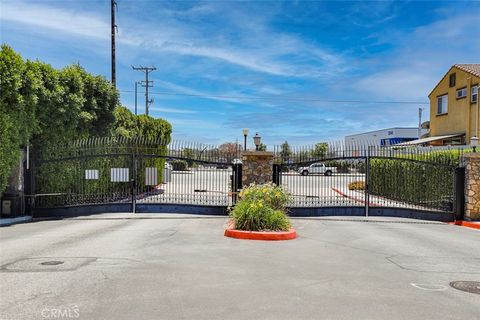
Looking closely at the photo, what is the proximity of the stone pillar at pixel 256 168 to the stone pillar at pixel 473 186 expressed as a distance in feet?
22.2

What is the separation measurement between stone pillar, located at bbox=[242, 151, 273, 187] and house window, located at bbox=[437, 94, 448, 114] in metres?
24.2

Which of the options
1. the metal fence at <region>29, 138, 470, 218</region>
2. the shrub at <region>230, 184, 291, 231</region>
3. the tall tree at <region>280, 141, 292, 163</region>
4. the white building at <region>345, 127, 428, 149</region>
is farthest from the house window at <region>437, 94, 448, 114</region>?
the shrub at <region>230, 184, 291, 231</region>

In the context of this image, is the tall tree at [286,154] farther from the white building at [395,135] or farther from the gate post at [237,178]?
the white building at [395,135]

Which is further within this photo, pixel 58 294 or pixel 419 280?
pixel 419 280

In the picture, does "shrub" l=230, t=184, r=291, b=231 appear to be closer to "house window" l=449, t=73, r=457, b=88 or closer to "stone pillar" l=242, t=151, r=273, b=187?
"stone pillar" l=242, t=151, r=273, b=187

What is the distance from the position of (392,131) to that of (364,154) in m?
45.2

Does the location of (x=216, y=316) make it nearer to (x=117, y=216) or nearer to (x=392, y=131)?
(x=117, y=216)

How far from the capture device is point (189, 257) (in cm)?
821

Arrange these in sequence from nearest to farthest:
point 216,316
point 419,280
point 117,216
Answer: point 216,316 < point 419,280 < point 117,216

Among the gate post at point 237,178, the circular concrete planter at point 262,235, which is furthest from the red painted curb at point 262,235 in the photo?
the gate post at point 237,178

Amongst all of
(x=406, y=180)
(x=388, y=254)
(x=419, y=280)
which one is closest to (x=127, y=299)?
(x=419, y=280)

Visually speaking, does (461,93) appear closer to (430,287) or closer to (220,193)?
(220,193)

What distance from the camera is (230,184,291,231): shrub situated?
10.7 meters

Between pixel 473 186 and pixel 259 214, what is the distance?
8403mm
